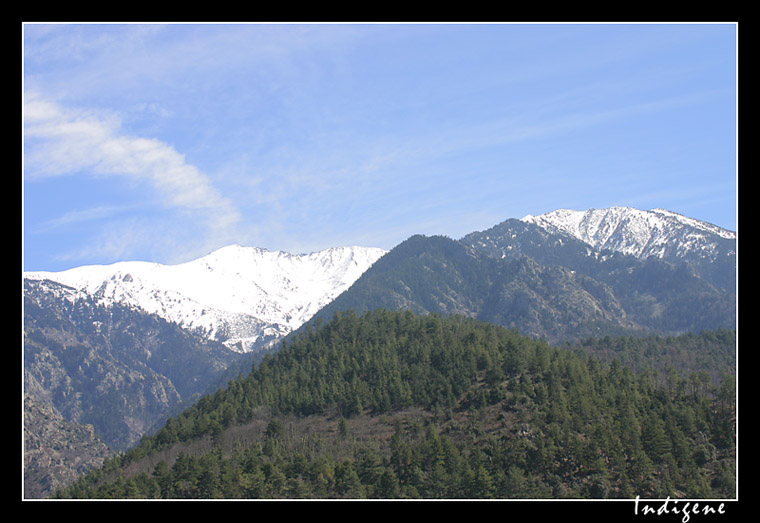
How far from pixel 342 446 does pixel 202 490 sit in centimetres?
4031
